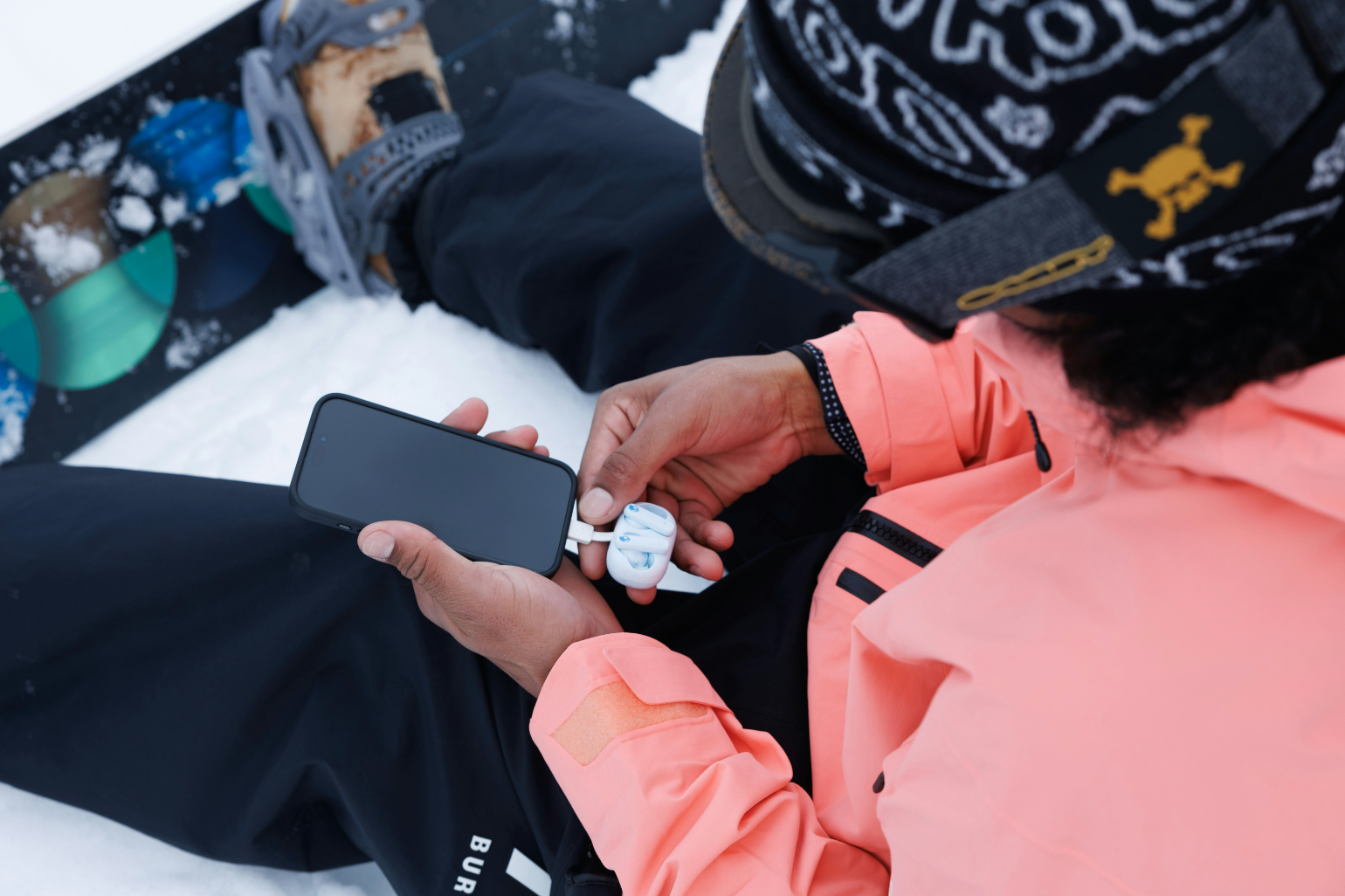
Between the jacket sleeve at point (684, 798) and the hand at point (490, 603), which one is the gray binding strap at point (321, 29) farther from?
the jacket sleeve at point (684, 798)

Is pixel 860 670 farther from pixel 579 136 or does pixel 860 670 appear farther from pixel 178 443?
pixel 178 443

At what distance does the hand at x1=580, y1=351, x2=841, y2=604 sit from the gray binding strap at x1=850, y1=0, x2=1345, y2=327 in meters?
0.37

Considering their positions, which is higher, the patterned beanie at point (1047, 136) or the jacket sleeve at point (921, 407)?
the patterned beanie at point (1047, 136)

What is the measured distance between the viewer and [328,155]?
1202mm

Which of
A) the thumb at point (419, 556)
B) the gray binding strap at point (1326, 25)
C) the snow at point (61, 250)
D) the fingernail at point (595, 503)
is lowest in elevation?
the fingernail at point (595, 503)

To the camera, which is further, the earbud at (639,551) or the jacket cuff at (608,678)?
the earbud at (639,551)

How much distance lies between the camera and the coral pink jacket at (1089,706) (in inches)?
14.7

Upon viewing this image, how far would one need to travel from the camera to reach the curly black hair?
0.33 metres

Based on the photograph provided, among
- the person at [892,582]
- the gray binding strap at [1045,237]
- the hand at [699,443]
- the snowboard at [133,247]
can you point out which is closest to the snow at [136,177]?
the snowboard at [133,247]

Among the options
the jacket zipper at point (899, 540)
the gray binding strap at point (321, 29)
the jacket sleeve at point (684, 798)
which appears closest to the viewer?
the jacket sleeve at point (684, 798)

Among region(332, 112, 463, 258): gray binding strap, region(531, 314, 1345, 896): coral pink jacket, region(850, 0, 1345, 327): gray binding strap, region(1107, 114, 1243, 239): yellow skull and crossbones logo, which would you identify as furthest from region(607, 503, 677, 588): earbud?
region(332, 112, 463, 258): gray binding strap

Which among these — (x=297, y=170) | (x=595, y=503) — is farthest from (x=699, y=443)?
(x=297, y=170)

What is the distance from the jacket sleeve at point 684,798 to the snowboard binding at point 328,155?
834 mm

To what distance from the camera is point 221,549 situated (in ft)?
2.32
